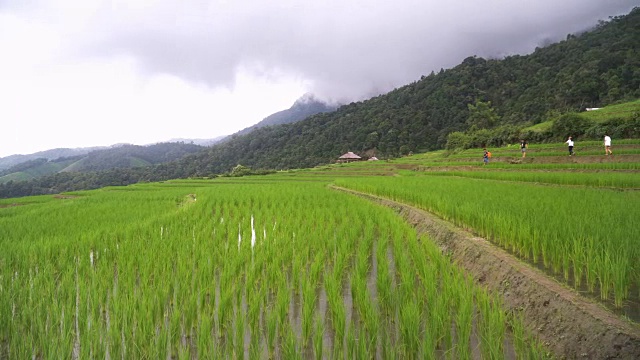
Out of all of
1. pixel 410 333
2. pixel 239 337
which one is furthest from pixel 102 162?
pixel 410 333

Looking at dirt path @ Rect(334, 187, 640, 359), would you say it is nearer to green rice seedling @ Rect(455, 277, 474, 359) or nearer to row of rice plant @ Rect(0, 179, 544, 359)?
row of rice plant @ Rect(0, 179, 544, 359)

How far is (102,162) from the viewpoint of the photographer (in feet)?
359

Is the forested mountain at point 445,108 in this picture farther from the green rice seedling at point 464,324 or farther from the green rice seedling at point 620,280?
the green rice seedling at point 464,324

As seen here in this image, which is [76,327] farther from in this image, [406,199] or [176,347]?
[406,199]

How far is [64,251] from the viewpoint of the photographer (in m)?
4.69

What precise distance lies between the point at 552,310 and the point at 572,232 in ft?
4.59

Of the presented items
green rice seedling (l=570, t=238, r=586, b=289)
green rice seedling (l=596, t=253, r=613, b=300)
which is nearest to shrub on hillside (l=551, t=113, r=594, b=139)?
green rice seedling (l=570, t=238, r=586, b=289)

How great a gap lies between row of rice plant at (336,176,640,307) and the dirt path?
0.23 m

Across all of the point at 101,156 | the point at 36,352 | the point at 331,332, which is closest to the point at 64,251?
the point at 36,352

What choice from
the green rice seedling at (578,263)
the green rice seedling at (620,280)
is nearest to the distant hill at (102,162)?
the green rice seedling at (578,263)

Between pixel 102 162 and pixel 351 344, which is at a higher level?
pixel 102 162

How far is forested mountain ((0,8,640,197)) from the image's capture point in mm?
37656

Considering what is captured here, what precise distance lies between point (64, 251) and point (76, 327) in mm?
2561

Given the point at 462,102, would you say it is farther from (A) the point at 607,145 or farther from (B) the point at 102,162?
(B) the point at 102,162
